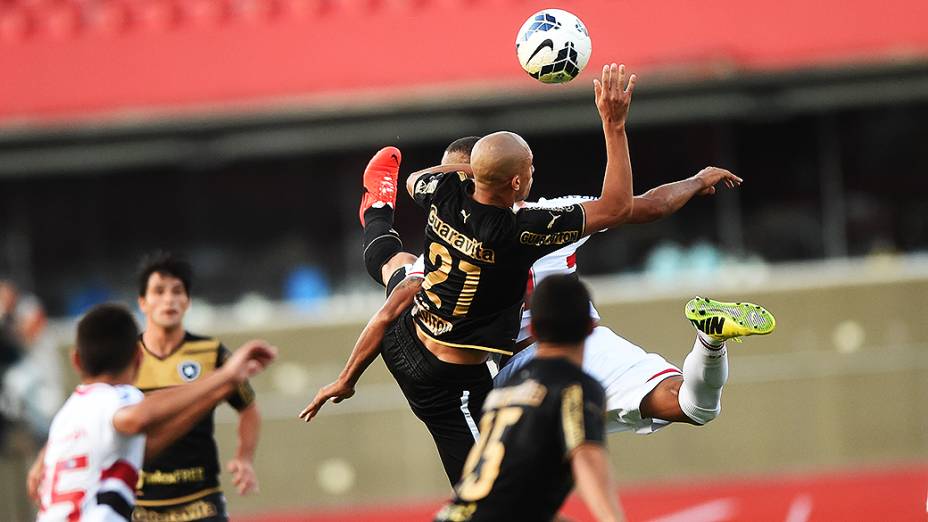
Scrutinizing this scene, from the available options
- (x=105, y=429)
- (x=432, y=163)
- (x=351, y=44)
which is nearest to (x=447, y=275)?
(x=105, y=429)

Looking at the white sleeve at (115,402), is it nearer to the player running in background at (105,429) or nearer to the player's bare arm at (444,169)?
the player running in background at (105,429)

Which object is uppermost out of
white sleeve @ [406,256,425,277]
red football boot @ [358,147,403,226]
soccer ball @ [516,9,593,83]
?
soccer ball @ [516,9,593,83]

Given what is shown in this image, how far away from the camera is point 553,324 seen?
17.4 ft

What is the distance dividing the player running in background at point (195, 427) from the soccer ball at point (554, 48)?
7.92 ft

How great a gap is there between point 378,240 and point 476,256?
126 centimetres

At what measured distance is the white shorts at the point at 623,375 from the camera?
7715 millimetres

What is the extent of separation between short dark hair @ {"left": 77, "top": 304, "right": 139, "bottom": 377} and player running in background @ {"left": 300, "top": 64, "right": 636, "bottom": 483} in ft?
5.76

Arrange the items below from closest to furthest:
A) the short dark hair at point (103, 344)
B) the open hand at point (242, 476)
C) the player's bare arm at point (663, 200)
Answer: the short dark hair at point (103, 344), the player's bare arm at point (663, 200), the open hand at point (242, 476)

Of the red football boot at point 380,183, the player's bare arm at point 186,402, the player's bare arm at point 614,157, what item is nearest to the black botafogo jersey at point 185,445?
the red football boot at point 380,183

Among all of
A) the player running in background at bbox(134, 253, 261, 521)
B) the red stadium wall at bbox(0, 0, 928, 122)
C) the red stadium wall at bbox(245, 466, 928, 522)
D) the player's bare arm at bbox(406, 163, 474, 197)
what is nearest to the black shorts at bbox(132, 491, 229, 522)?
the player running in background at bbox(134, 253, 261, 521)

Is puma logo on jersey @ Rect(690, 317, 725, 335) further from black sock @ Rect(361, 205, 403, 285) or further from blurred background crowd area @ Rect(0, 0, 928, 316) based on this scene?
blurred background crowd area @ Rect(0, 0, 928, 316)

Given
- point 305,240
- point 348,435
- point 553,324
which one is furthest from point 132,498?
point 305,240

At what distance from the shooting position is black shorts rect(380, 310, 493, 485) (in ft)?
23.1

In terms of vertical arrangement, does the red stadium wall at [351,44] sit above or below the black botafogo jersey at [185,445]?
above
